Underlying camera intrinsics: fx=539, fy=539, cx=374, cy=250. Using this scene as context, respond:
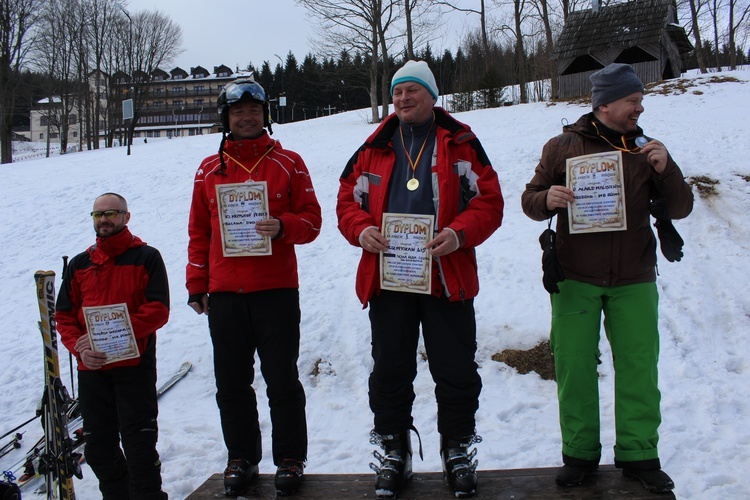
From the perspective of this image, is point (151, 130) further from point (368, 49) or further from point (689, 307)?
point (689, 307)

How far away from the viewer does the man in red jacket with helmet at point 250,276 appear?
2996mm

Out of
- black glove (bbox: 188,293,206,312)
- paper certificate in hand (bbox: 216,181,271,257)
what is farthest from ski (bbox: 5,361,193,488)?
paper certificate in hand (bbox: 216,181,271,257)

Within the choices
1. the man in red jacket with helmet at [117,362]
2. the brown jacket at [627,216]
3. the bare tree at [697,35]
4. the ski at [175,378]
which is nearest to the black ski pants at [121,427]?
the man in red jacket with helmet at [117,362]

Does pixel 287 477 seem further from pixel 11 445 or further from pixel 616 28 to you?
pixel 616 28

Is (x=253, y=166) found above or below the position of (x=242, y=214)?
above

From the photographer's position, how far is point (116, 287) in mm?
3279

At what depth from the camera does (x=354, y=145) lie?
53.3ft

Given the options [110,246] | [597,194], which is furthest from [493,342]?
[110,246]

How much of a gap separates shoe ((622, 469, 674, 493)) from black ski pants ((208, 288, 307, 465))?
180 cm

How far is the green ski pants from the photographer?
2723mm

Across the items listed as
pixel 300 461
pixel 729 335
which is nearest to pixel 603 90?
pixel 300 461

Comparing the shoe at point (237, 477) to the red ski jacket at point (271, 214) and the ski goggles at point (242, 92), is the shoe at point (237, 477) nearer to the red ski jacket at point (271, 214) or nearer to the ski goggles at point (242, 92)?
the red ski jacket at point (271, 214)

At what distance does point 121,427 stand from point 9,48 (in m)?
36.3

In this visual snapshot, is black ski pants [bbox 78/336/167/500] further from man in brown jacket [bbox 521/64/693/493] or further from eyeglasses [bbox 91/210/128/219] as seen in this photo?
man in brown jacket [bbox 521/64/693/493]
